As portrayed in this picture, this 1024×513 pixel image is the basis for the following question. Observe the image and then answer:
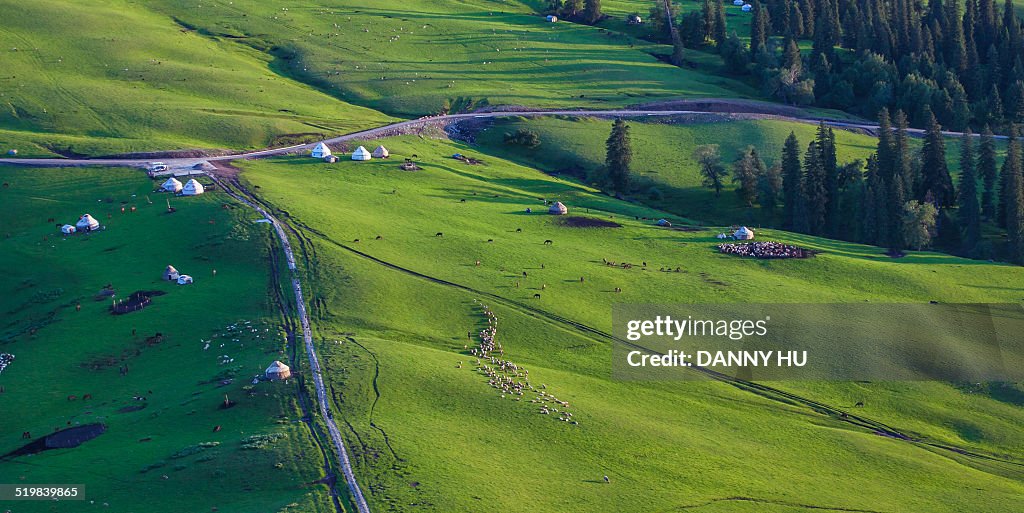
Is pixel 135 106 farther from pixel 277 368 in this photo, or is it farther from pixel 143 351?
pixel 277 368

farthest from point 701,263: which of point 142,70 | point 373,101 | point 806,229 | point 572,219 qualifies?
point 142,70

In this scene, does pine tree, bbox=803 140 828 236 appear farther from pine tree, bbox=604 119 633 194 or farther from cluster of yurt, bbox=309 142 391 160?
cluster of yurt, bbox=309 142 391 160

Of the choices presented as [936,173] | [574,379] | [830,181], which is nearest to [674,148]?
[830,181]

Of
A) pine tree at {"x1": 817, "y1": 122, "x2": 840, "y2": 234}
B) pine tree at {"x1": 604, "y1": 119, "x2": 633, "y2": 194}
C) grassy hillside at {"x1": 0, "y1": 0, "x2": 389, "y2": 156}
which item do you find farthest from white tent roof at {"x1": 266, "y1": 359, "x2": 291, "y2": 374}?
pine tree at {"x1": 817, "y1": 122, "x2": 840, "y2": 234}

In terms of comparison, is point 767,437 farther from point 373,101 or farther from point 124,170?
point 373,101

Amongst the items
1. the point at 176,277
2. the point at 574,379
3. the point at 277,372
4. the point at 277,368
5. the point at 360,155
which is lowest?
the point at 574,379
